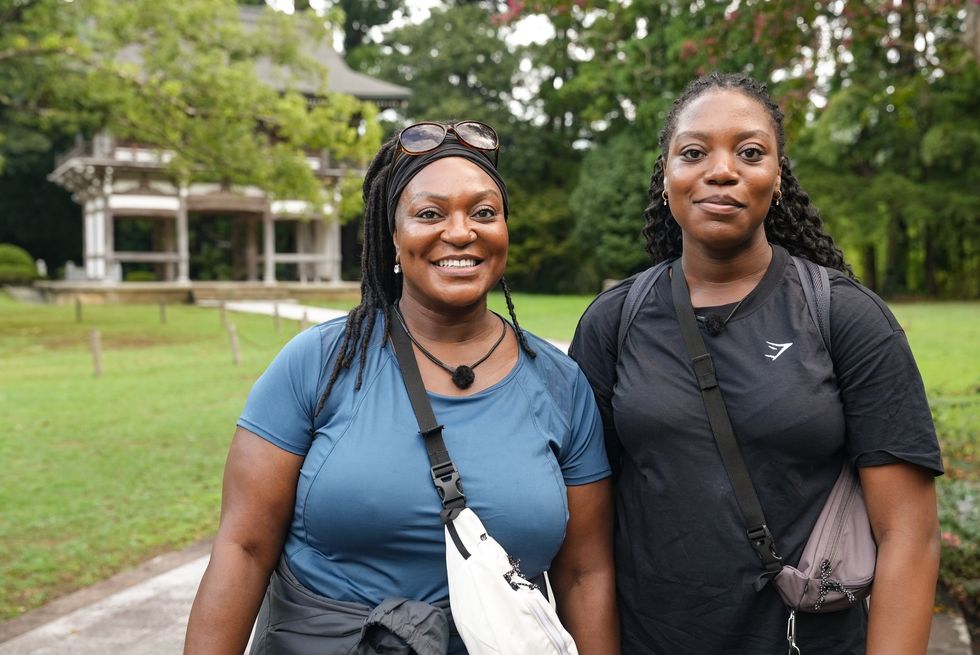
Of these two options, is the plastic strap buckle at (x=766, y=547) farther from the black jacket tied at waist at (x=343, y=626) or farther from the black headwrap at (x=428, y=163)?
the black headwrap at (x=428, y=163)

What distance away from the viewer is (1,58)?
1795cm

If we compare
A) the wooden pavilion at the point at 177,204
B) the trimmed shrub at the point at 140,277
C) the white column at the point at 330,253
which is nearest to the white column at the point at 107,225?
the wooden pavilion at the point at 177,204

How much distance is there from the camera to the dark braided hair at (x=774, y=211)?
227 centimetres

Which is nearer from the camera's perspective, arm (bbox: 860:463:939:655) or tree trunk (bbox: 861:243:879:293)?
arm (bbox: 860:463:939:655)

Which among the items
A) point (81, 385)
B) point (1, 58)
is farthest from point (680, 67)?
point (1, 58)

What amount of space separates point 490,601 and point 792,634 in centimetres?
66

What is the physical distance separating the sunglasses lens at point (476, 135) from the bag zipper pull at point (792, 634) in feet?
4.02

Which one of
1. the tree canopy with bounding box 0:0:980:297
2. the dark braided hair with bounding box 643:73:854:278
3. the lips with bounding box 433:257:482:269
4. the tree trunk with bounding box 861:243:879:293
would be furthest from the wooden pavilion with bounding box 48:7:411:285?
the lips with bounding box 433:257:482:269

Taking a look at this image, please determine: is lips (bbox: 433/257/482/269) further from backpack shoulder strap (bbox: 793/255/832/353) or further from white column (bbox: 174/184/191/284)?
white column (bbox: 174/184/191/284)

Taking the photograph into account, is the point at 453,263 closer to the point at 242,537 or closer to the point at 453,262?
the point at 453,262

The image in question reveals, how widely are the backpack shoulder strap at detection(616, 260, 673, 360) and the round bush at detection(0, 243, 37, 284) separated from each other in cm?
3624

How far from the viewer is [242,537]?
2.07 metres

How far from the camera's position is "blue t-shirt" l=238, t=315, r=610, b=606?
6.53 ft

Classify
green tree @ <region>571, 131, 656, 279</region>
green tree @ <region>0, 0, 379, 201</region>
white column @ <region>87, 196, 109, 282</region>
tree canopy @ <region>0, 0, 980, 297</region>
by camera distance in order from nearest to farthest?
1. tree canopy @ <region>0, 0, 980, 297</region>
2. green tree @ <region>0, 0, 379, 201</region>
3. white column @ <region>87, 196, 109, 282</region>
4. green tree @ <region>571, 131, 656, 279</region>
